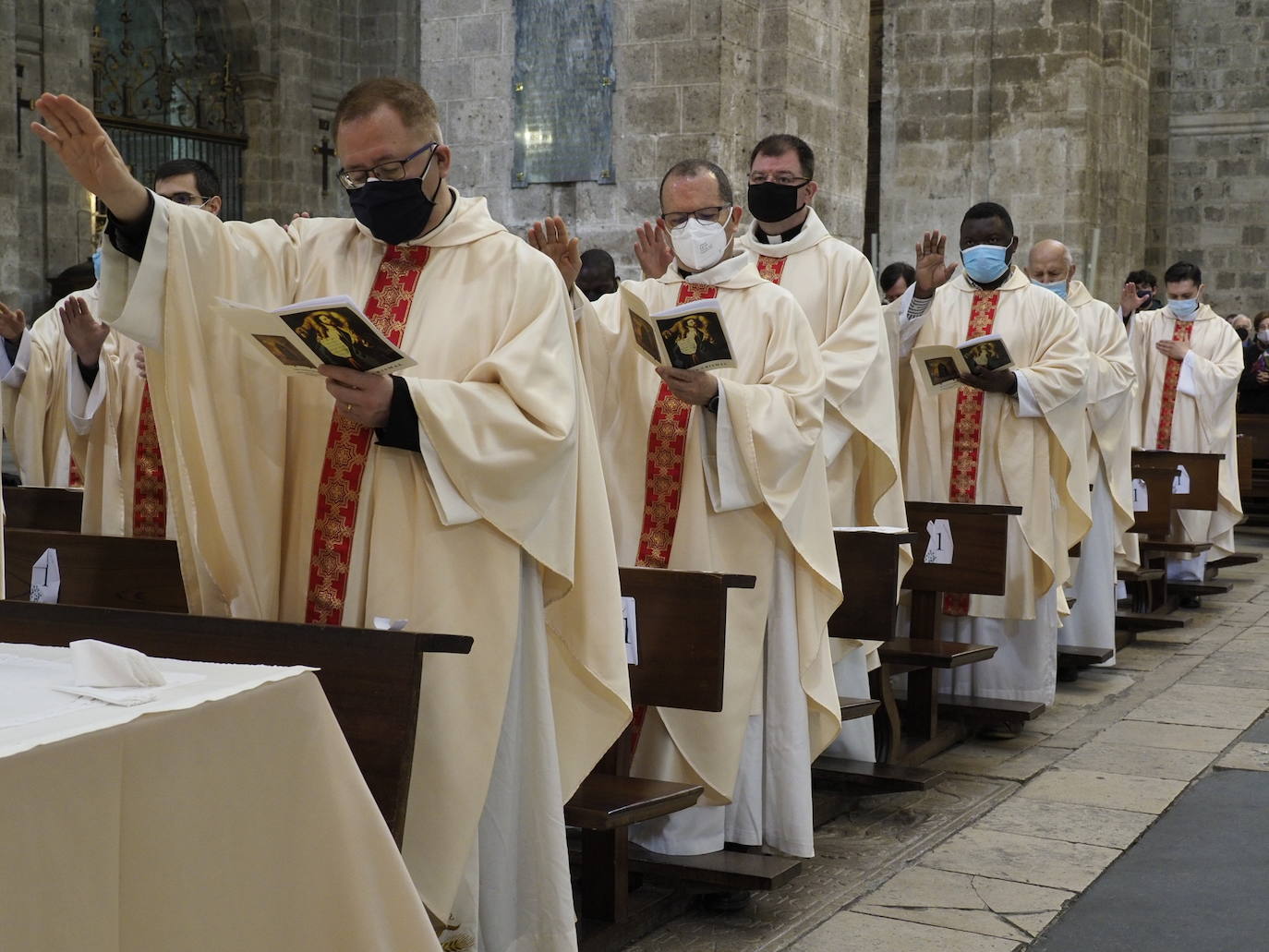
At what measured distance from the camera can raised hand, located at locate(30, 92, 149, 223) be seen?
101 inches

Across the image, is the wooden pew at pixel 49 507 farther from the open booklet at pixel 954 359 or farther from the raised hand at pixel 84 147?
the open booklet at pixel 954 359

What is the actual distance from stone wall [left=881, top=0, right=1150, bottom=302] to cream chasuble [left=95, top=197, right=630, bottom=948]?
10338 millimetres

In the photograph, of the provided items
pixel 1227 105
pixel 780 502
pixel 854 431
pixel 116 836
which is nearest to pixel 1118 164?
pixel 1227 105

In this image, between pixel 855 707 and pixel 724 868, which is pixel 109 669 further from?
pixel 855 707

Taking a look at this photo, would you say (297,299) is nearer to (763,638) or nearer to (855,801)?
(763,638)

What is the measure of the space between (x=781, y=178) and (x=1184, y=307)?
21.0 ft

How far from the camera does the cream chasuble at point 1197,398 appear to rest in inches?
411

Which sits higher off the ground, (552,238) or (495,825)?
(552,238)

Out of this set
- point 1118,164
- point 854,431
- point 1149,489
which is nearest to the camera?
point 854,431

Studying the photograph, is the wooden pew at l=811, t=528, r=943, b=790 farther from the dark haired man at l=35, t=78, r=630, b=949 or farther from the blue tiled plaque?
the blue tiled plaque

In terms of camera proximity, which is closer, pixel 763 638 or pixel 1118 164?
pixel 763 638

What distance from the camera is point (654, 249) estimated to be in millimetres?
4488

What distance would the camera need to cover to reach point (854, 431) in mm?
5168

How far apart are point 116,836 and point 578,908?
233 cm
